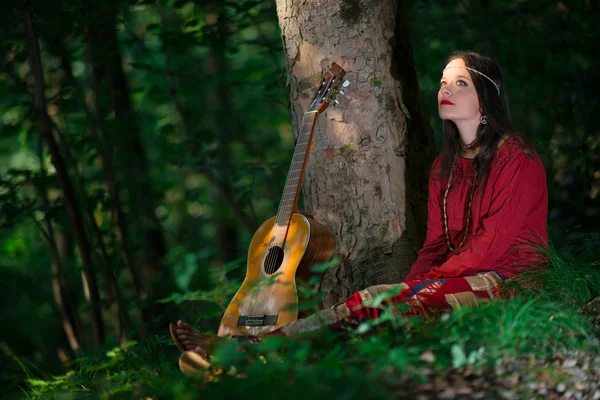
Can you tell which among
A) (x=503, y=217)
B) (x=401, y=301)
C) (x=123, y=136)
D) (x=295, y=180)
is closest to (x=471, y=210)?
(x=503, y=217)

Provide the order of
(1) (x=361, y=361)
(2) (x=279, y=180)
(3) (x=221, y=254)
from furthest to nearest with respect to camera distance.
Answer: (3) (x=221, y=254) < (2) (x=279, y=180) < (1) (x=361, y=361)

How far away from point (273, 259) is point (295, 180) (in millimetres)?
456

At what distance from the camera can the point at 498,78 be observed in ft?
12.7

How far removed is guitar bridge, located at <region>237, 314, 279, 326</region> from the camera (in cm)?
349

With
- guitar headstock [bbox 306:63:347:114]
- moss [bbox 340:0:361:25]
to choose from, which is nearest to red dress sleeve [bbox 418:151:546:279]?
guitar headstock [bbox 306:63:347:114]

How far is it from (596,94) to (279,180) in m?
3.08

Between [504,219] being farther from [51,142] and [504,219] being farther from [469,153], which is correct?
[51,142]

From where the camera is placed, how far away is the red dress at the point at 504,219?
3562mm

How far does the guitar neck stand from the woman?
2.08 feet

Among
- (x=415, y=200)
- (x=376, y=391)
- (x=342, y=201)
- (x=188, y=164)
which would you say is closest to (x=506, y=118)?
(x=415, y=200)

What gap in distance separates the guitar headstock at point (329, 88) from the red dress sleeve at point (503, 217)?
3.38ft

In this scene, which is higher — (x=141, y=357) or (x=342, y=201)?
(x=342, y=201)

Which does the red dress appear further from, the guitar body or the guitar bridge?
the guitar bridge

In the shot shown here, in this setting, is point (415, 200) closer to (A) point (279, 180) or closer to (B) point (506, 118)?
(B) point (506, 118)
